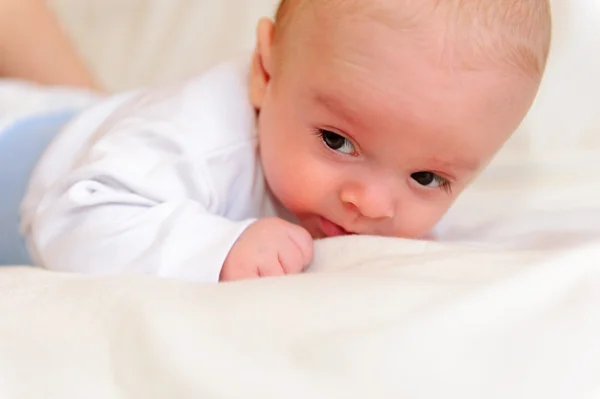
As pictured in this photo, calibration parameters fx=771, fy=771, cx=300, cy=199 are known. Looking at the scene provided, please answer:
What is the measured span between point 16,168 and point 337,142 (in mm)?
431

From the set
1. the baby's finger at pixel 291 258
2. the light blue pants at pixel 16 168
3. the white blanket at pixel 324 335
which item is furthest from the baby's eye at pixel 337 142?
the light blue pants at pixel 16 168

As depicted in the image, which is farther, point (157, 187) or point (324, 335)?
point (157, 187)

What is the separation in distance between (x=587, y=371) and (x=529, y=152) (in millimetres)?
652

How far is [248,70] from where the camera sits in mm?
926

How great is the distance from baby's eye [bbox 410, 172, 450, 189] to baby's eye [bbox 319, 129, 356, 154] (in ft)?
0.24

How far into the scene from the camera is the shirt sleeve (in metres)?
0.72

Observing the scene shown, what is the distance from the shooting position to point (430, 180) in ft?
2.65

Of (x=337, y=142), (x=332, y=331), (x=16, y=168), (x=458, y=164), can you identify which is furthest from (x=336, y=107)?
(x=16, y=168)

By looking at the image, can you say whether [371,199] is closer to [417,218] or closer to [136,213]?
[417,218]

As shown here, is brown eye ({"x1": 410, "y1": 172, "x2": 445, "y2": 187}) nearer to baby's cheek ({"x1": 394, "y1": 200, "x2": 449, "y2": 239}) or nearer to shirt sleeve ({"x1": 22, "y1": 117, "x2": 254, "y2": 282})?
baby's cheek ({"x1": 394, "y1": 200, "x2": 449, "y2": 239})

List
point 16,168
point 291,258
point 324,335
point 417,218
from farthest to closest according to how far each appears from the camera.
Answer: point 16,168, point 417,218, point 291,258, point 324,335

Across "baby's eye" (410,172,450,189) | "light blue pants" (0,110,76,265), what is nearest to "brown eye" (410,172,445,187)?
"baby's eye" (410,172,450,189)

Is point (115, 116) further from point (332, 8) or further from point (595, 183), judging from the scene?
point (595, 183)

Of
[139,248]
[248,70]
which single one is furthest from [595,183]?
[139,248]
